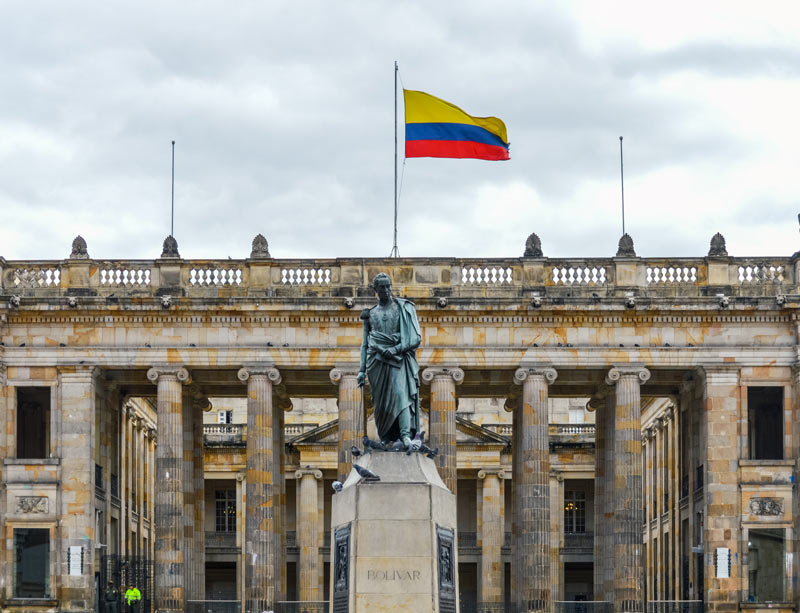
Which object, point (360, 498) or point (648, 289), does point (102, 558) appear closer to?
point (648, 289)

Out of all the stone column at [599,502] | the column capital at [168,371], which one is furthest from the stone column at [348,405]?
the stone column at [599,502]

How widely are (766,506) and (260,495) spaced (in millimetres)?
18006

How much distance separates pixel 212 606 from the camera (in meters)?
67.1

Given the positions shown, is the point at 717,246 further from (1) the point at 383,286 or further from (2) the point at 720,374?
(1) the point at 383,286

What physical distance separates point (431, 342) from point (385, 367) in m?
34.1

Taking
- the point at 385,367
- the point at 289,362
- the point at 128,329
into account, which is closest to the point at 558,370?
the point at 289,362

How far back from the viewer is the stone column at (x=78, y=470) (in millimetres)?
61875

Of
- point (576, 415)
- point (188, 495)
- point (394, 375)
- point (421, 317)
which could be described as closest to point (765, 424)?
point (421, 317)

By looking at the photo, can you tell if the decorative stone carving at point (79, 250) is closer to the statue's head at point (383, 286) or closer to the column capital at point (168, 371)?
the column capital at point (168, 371)

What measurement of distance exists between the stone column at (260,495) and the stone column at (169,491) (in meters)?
2.38

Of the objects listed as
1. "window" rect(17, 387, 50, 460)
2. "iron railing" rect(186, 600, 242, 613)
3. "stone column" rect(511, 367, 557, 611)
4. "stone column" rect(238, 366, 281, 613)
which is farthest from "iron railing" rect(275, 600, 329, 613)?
"window" rect(17, 387, 50, 460)

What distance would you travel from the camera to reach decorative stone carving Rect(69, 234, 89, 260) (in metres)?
63.5

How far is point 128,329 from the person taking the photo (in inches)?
2488

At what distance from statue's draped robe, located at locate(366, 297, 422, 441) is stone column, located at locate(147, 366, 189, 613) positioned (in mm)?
34045
